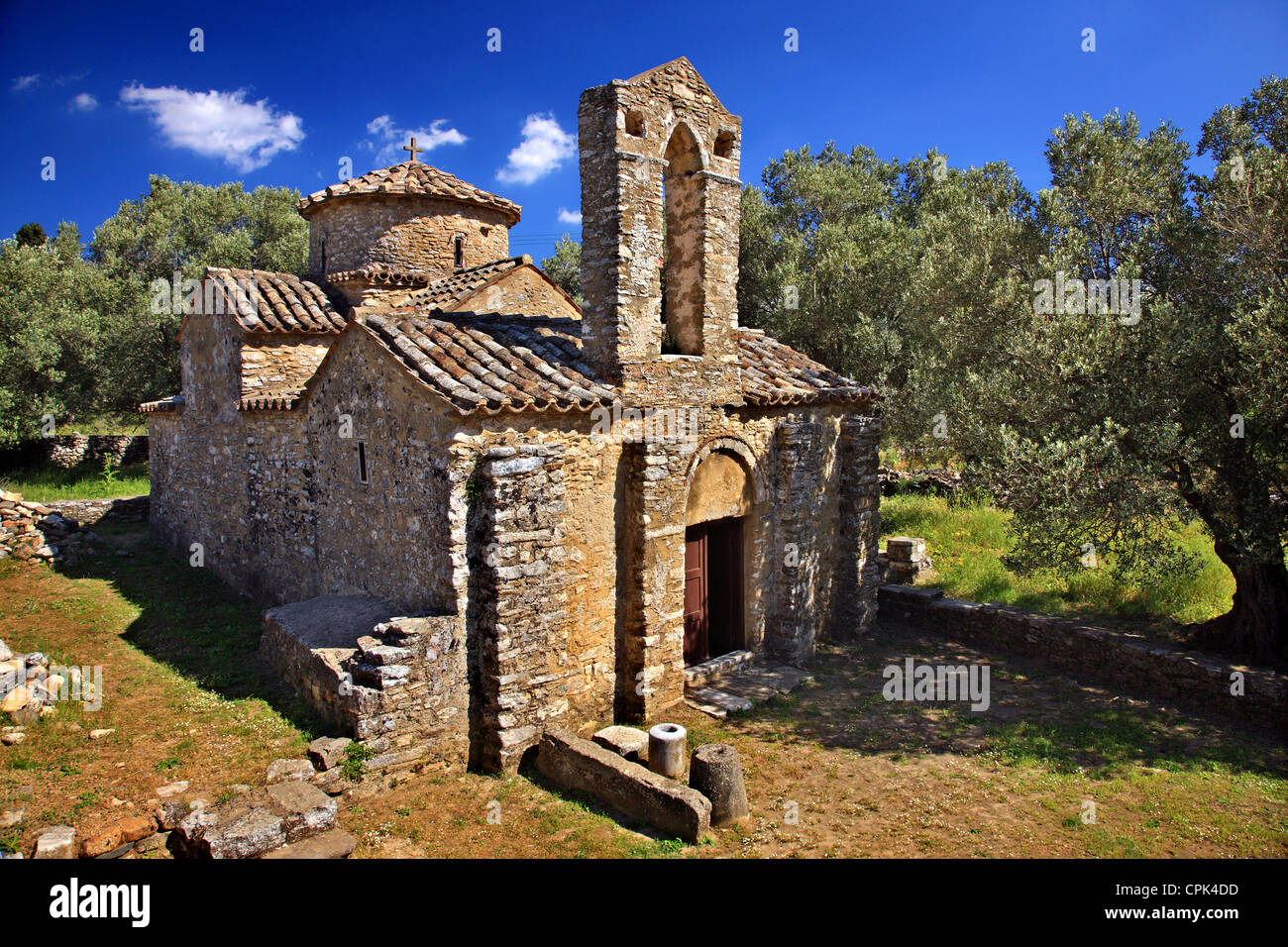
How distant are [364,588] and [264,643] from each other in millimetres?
1748

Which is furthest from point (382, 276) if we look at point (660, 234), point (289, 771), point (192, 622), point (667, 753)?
point (667, 753)

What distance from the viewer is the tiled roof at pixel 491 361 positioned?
25.4 ft

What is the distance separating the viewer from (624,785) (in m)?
7.06

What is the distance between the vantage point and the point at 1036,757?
8352 mm

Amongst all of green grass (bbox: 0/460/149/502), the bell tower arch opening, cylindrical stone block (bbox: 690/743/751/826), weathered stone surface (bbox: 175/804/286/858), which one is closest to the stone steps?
cylindrical stone block (bbox: 690/743/751/826)

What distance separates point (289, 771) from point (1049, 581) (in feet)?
41.3

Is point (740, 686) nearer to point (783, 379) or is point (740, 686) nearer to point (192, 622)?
point (783, 379)

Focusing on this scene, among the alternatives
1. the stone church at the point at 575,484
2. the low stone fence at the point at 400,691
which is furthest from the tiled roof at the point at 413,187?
the low stone fence at the point at 400,691

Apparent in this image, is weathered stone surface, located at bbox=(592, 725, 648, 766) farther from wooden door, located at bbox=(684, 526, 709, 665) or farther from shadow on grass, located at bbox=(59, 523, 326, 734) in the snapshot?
shadow on grass, located at bbox=(59, 523, 326, 734)

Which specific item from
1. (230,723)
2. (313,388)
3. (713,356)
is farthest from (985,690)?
(313,388)

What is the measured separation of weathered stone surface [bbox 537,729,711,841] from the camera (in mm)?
6660

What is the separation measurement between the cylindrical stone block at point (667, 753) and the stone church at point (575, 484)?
119cm

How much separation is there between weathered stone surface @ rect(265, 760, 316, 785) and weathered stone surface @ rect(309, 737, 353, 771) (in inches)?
3.4

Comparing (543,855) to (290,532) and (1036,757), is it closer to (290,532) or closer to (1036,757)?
(1036,757)
